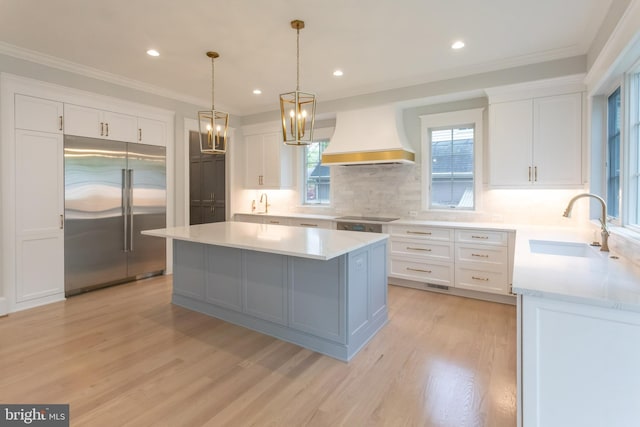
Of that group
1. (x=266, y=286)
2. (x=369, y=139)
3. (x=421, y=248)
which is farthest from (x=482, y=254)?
(x=266, y=286)

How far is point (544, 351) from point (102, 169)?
15.8 ft

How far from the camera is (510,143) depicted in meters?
3.77

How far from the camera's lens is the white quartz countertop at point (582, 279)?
4.07ft

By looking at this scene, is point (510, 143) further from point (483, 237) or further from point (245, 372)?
point (245, 372)

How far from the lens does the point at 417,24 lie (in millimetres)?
2900

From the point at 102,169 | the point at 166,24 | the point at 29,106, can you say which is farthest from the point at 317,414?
the point at 29,106

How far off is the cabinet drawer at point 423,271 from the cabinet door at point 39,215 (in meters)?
4.14

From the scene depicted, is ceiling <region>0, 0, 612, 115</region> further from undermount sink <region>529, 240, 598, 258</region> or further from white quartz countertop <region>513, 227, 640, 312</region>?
white quartz countertop <region>513, 227, 640, 312</region>

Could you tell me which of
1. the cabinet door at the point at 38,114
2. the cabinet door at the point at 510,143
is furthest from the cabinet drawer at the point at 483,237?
the cabinet door at the point at 38,114

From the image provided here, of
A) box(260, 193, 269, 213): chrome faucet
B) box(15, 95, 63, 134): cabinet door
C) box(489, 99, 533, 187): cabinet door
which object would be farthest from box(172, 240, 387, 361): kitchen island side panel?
box(260, 193, 269, 213): chrome faucet

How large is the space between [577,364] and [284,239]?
2104mm

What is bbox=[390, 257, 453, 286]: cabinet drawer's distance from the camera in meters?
4.00

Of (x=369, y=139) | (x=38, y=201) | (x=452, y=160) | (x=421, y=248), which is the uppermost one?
(x=369, y=139)

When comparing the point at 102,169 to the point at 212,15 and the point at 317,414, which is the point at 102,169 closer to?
the point at 212,15
